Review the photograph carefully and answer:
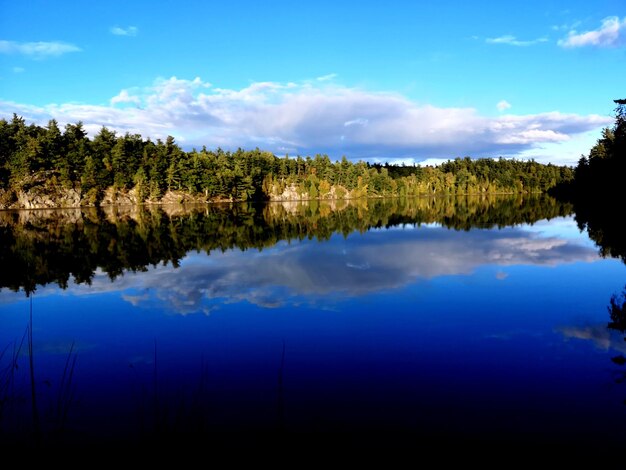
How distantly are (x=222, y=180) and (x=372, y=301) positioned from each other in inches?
4826

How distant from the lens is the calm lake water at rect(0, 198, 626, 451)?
852 cm

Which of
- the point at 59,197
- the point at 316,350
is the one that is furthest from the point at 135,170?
the point at 316,350

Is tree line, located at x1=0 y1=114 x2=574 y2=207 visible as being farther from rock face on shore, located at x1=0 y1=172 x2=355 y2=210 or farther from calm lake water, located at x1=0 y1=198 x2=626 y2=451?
calm lake water, located at x1=0 y1=198 x2=626 y2=451

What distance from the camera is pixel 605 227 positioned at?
45.1 metres

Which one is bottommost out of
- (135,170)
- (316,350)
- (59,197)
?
(316,350)

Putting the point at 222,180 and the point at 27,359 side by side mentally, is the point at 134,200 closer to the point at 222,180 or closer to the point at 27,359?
the point at 222,180

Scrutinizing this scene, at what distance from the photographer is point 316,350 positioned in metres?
12.6

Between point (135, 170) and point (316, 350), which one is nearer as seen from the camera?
point (316, 350)

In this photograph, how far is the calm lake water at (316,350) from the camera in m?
8.52

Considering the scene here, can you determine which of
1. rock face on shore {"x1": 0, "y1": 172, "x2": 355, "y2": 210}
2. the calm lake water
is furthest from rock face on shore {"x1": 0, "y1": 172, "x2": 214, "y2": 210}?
the calm lake water

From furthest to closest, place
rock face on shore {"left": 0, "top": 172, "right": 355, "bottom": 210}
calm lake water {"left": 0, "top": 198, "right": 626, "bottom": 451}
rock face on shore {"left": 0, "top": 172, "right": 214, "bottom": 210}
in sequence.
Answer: rock face on shore {"left": 0, "top": 172, "right": 355, "bottom": 210}, rock face on shore {"left": 0, "top": 172, "right": 214, "bottom": 210}, calm lake water {"left": 0, "top": 198, "right": 626, "bottom": 451}

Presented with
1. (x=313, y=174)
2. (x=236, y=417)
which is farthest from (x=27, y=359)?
(x=313, y=174)

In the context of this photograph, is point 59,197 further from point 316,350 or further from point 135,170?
point 316,350

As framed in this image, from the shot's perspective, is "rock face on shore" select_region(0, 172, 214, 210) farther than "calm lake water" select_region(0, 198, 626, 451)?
Yes
